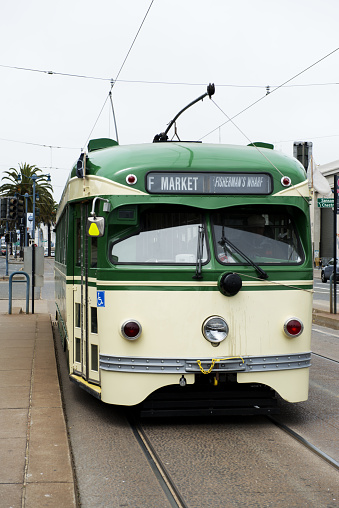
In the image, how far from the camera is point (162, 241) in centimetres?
668

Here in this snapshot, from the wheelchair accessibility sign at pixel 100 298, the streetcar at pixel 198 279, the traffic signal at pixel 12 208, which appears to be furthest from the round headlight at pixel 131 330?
the traffic signal at pixel 12 208

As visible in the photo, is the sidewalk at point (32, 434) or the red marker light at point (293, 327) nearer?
the sidewalk at point (32, 434)

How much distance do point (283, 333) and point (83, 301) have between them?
2.11 m

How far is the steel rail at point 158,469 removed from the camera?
473 centimetres

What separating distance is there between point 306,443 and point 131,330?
182 cm

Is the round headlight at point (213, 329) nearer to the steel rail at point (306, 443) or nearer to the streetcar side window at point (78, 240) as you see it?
the steel rail at point (306, 443)

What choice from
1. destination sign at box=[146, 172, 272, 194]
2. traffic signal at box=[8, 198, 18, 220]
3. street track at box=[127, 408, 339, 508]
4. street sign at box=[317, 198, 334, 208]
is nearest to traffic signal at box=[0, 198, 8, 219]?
traffic signal at box=[8, 198, 18, 220]

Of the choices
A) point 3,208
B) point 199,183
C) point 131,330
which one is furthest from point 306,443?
point 3,208

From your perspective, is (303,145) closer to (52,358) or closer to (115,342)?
(52,358)

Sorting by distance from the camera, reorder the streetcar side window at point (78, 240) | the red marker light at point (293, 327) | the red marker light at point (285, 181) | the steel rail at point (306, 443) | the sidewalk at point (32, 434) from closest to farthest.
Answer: the sidewalk at point (32, 434) < the steel rail at point (306, 443) < the red marker light at point (293, 327) < the red marker light at point (285, 181) < the streetcar side window at point (78, 240)

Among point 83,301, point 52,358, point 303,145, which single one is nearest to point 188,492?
point 83,301

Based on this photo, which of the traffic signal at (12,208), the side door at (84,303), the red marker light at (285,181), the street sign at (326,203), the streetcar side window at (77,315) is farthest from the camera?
the traffic signal at (12,208)

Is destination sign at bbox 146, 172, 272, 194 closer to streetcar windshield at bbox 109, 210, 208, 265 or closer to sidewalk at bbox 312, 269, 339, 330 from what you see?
streetcar windshield at bbox 109, 210, 208, 265

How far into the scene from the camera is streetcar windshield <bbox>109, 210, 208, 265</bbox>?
6641 mm
